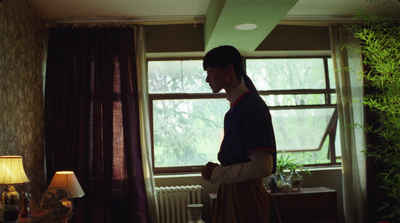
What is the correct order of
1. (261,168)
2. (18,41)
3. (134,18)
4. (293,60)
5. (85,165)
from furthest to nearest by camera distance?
(293,60), (134,18), (85,165), (18,41), (261,168)

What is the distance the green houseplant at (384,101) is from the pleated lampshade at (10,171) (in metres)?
3.34

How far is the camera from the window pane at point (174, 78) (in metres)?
4.59

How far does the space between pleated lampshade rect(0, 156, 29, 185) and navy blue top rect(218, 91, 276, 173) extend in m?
1.88

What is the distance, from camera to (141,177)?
4109 millimetres

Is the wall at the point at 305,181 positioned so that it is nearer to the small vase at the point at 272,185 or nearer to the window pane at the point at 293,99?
the small vase at the point at 272,185

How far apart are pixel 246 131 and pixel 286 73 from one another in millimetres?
3596

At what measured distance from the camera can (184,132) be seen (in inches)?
180

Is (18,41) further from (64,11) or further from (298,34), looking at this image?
(298,34)

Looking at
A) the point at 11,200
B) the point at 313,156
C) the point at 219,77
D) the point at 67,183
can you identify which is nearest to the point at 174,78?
the point at 67,183

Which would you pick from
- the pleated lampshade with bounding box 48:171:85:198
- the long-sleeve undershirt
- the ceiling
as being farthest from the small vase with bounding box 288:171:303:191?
the long-sleeve undershirt

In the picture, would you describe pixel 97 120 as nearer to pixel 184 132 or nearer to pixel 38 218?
pixel 184 132

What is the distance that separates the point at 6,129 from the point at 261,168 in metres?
2.47

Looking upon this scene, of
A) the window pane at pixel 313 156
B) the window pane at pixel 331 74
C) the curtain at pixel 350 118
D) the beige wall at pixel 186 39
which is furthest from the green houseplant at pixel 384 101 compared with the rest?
the beige wall at pixel 186 39

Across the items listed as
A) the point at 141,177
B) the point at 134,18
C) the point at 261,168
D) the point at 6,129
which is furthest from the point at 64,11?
the point at 261,168
